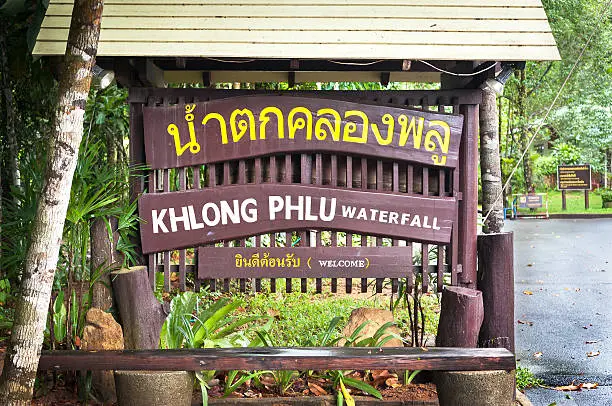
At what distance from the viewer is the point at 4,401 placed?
459 cm

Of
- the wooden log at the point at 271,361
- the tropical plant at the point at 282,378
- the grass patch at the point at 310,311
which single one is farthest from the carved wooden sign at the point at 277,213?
the grass patch at the point at 310,311

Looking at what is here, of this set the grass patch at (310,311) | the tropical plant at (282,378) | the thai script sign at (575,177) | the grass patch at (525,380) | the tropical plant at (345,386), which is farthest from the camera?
the thai script sign at (575,177)

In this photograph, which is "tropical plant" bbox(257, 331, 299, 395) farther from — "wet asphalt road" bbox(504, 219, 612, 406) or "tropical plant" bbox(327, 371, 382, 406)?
"wet asphalt road" bbox(504, 219, 612, 406)

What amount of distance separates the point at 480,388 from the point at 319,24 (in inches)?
120

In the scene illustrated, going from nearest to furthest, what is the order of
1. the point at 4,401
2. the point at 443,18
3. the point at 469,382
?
the point at 4,401, the point at 469,382, the point at 443,18

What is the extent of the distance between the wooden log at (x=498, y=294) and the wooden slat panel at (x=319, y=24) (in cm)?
169

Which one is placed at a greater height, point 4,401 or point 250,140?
point 250,140

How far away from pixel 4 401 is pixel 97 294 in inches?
56.8

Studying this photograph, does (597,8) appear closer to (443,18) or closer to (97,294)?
(443,18)

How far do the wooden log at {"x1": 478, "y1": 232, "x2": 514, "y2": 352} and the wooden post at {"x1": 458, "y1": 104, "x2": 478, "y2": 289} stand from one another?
15 centimetres

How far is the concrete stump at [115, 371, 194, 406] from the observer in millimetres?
5047

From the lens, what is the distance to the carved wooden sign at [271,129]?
5.89 m

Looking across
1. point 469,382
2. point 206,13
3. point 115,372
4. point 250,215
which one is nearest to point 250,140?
point 250,215

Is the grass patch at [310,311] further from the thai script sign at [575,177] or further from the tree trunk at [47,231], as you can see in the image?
the thai script sign at [575,177]
